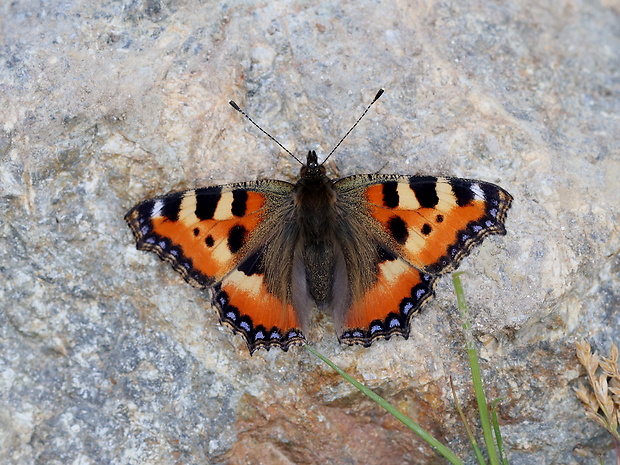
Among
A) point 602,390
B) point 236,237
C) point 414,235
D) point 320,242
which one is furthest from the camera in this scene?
point 320,242

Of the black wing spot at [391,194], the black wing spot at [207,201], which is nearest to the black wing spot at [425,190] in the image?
the black wing spot at [391,194]

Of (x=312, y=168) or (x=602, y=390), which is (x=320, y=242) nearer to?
(x=312, y=168)

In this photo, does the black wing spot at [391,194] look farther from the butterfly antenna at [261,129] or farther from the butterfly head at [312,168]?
the butterfly antenna at [261,129]

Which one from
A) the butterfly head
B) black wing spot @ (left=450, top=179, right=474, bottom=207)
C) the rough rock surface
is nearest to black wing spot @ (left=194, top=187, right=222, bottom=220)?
the rough rock surface

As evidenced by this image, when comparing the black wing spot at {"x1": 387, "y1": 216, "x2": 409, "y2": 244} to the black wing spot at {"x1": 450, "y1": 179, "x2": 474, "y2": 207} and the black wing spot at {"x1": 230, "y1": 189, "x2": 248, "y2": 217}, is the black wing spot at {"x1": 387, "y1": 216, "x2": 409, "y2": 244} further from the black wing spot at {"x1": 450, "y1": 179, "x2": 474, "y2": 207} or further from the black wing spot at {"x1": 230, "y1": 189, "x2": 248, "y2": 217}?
the black wing spot at {"x1": 230, "y1": 189, "x2": 248, "y2": 217}

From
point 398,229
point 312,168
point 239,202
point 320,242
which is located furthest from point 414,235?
point 239,202

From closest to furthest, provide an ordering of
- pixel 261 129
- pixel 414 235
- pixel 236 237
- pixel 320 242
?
pixel 414 235, pixel 236 237, pixel 320 242, pixel 261 129
